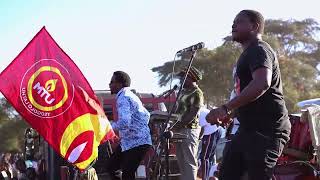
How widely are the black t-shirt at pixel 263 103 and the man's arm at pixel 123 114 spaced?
272cm

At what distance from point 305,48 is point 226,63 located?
10.5 m

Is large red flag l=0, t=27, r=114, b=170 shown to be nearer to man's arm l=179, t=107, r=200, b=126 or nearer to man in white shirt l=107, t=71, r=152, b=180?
man in white shirt l=107, t=71, r=152, b=180

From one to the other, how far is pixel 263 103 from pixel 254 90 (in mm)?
274

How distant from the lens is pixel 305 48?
133ft

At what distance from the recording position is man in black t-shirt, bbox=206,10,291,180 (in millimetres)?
3605

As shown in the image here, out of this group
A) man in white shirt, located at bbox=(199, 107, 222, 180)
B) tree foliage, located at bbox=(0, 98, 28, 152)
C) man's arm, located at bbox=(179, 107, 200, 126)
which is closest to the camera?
man's arm, located at bbox=(179, 107, 200, 126)

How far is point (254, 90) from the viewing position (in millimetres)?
3564

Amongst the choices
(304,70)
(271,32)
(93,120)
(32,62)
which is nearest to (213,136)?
(93,120)

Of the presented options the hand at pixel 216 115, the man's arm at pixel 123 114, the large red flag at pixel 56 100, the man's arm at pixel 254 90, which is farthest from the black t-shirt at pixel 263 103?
the large red flag at pixel 56 100

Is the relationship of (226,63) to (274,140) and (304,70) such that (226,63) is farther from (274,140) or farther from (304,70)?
(274,140)

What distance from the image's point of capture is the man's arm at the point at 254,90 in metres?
3.57

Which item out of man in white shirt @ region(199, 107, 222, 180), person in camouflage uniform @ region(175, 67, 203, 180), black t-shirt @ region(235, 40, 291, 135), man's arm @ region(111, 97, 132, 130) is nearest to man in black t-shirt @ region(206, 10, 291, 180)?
black t-shirt @ region(235, 40, 291, 135)

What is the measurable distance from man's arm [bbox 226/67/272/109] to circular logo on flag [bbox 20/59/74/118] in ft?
12.1

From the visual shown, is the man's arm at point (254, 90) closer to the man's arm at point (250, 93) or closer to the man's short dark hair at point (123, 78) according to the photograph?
the man's arm at point (250, 93)
